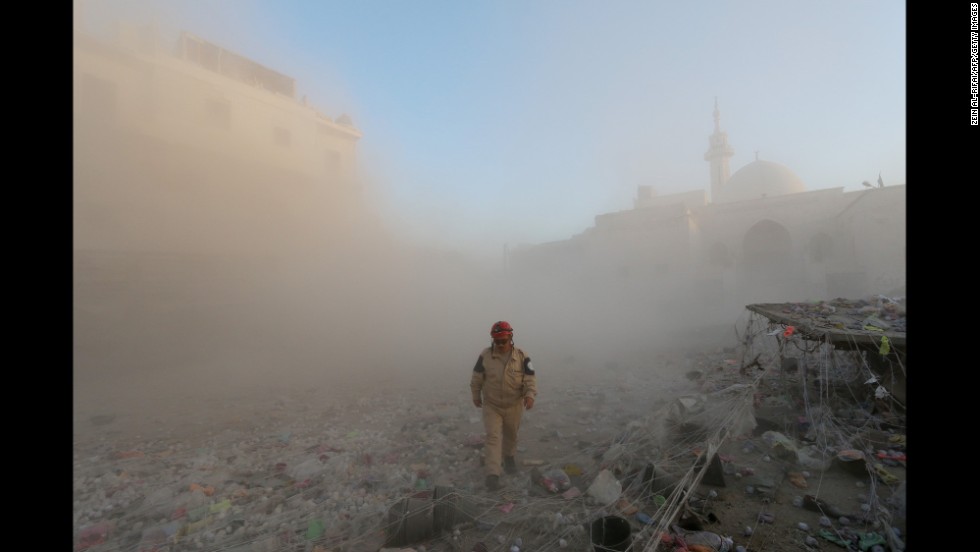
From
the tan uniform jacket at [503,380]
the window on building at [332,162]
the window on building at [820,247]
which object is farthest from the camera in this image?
the window on building at [332,162]

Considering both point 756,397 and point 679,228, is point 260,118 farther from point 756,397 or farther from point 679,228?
point 679,228

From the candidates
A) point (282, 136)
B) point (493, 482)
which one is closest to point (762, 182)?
point (282, 136)

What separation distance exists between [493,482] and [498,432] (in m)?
0.39

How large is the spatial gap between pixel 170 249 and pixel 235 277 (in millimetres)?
1727

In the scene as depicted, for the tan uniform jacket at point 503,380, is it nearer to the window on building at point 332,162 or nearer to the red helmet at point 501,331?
the red helmet at point 501,331

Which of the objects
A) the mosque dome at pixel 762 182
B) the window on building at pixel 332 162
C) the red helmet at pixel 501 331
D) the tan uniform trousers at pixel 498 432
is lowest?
the tan uniform trousers at pixel 498 432

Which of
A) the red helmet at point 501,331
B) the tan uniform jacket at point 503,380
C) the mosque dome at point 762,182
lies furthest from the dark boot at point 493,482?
the mosque dome at point 762,182

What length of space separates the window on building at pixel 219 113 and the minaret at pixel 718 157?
100 ft

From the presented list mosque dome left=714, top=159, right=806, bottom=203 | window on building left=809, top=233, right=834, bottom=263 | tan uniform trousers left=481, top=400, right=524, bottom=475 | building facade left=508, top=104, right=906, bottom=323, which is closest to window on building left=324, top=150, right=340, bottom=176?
building facade left=508, top=104, right=906, bottom=323

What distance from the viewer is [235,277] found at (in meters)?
11.5

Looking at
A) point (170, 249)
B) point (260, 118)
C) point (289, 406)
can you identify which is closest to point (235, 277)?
point (170, 249)

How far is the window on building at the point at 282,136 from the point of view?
13948 mm

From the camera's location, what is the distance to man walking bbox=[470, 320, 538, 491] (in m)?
3.39
